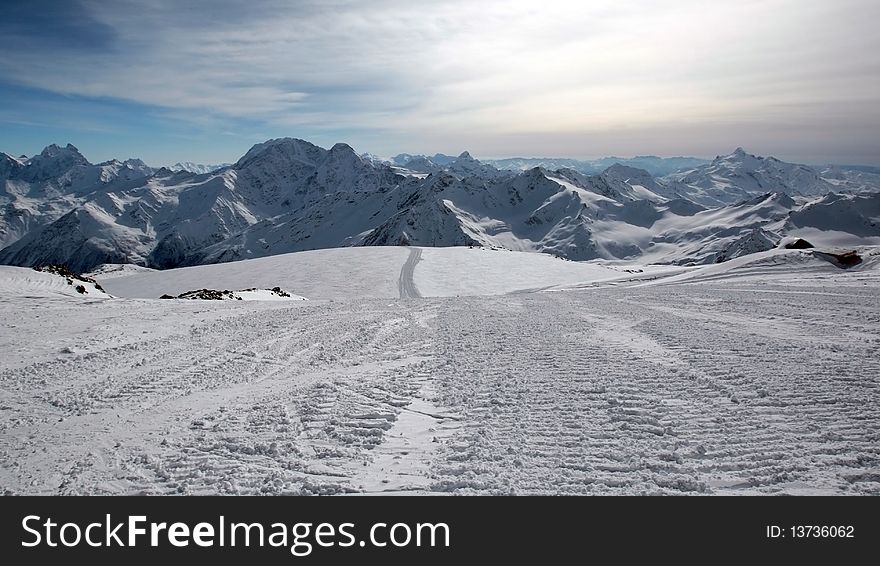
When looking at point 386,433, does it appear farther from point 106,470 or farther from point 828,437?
point 828,437

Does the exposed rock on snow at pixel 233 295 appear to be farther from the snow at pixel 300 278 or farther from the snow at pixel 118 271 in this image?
the snow at pixel 118 271

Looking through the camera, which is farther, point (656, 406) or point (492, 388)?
point (492, 388)

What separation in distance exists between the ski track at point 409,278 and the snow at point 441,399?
10848 mm

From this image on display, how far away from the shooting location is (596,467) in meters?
5.49

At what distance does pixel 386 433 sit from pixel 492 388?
235 centimetres

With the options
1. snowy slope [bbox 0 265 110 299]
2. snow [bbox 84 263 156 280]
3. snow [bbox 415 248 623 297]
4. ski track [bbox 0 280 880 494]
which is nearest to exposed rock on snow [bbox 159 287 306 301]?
snowy slope [bbox 0 265 110 299]

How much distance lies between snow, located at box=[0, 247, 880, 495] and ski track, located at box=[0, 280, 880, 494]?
0.04 m

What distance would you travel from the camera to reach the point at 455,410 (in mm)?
7262

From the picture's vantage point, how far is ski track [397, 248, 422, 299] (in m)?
26.4

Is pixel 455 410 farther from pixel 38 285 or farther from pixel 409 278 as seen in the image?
pixel 409 278

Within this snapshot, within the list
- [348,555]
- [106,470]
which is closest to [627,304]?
[348,555]

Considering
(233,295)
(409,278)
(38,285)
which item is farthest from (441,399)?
(409,278)

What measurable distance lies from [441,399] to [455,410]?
0.49 meters

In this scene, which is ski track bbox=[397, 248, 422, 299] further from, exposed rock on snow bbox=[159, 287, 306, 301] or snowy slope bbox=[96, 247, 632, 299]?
exposed rock on snow bbox=[159, 287, 306, 301]
